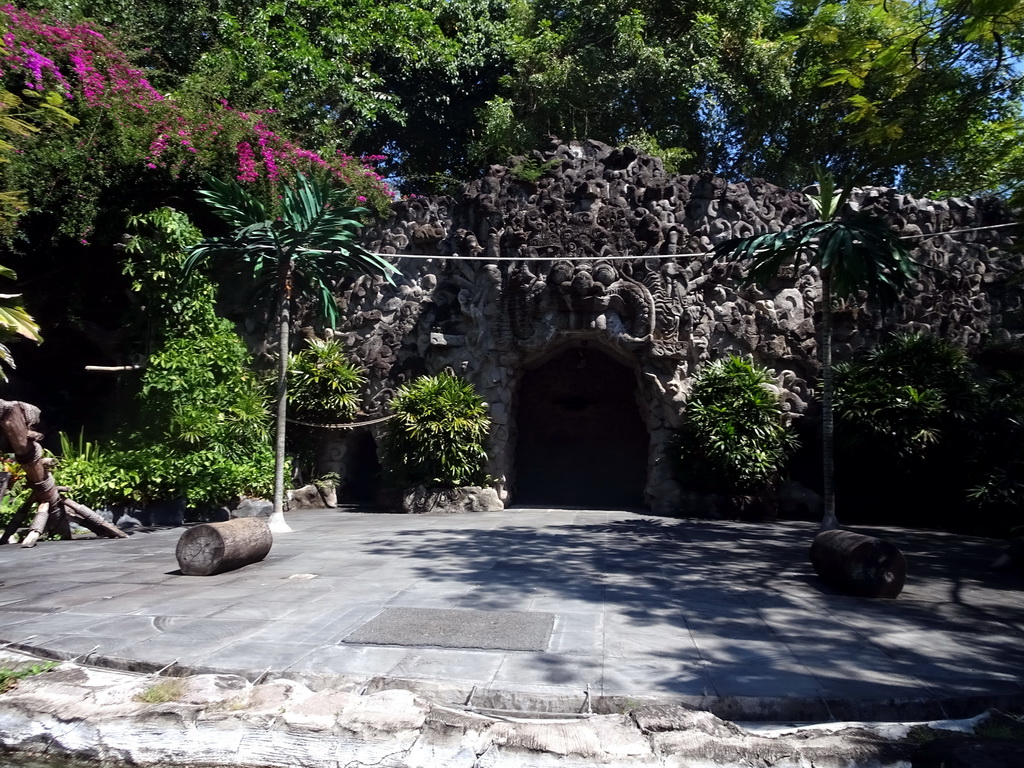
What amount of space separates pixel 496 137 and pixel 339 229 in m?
9.15

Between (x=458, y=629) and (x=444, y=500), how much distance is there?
26.3 feet

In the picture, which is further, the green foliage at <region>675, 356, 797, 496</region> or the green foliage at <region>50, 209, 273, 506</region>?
the green foliage at <region>675, 356, 797, 496</region>

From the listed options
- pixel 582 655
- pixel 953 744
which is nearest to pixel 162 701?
pixel 582 655

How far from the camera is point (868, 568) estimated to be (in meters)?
6.89

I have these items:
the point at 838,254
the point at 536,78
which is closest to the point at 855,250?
the point at 838,254

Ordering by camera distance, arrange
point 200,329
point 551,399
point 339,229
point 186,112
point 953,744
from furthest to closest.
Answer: point 551,399 < point 186,112 < point 200,329 < point 339,229 < point 953,744

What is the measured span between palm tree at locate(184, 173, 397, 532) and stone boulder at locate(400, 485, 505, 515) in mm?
3058

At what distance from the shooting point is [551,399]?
57.2ft

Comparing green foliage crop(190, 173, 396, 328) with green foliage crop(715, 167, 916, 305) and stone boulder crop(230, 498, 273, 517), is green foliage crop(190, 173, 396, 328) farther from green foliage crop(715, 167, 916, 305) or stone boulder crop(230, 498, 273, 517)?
green foliage crop(715, 167, 916, 305)

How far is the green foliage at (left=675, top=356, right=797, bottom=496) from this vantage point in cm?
1268

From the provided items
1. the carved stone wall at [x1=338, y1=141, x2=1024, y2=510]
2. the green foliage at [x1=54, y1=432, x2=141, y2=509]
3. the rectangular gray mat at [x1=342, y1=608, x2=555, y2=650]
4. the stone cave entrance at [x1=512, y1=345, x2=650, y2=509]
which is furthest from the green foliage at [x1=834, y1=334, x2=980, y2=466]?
the green foliage at [x1=54, y1=432, x2=141, y2=509]

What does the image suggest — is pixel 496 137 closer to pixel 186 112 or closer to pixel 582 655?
pixel 186 112

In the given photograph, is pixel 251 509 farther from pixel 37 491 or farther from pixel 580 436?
pixel 580 436

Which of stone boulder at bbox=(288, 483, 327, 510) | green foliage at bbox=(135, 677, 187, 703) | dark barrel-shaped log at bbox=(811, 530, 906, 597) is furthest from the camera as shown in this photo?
stone boulder at bbox=(288, 483, 327, 510)
